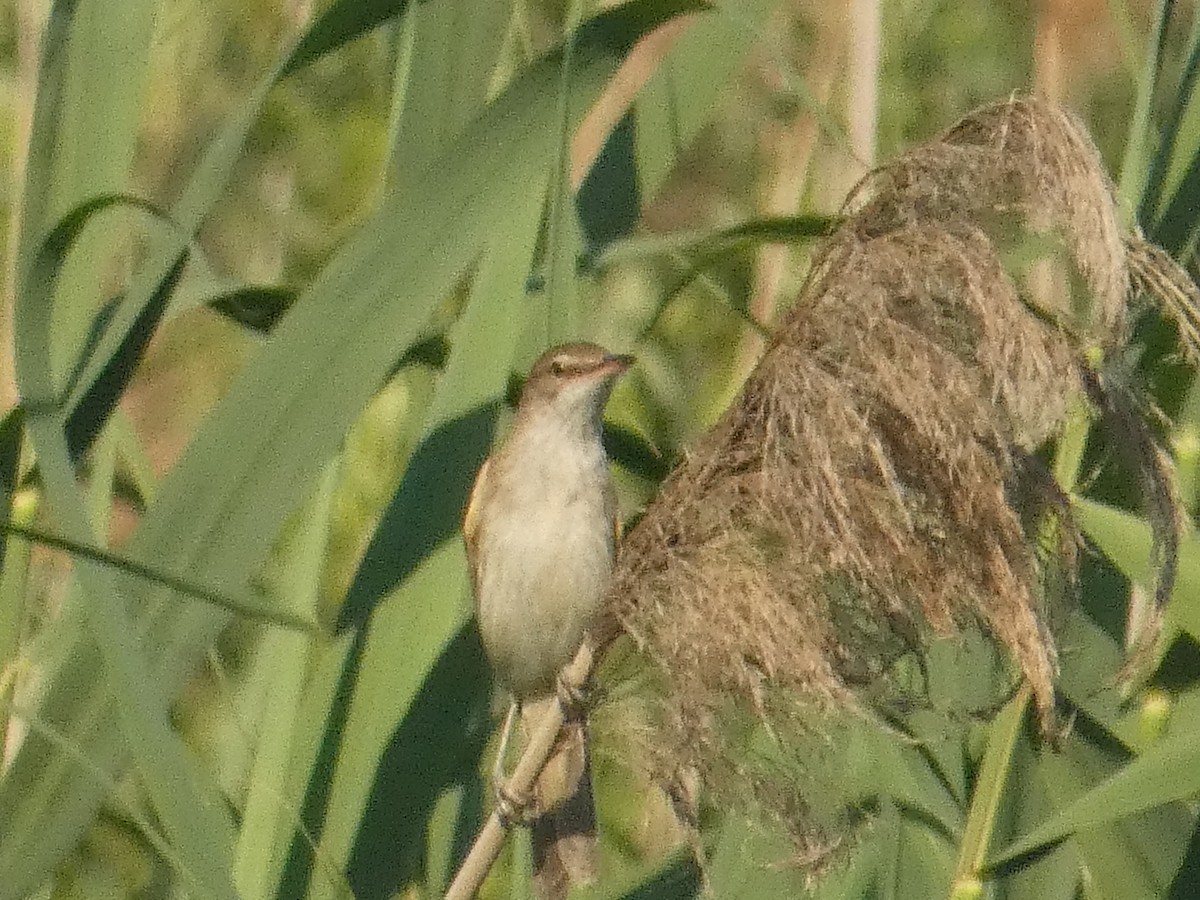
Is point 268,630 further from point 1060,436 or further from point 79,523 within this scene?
point 1060,436

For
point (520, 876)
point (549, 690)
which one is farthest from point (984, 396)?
point (549, 690)

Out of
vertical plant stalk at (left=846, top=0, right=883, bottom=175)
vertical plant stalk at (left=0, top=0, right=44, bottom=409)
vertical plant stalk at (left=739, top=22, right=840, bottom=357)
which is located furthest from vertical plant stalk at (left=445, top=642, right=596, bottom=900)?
vertical plant stalk at (left=0, top=0, right=44, bottom=409)

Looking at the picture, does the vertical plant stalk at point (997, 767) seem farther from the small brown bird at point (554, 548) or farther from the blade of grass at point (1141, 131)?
the small brown bird at point (554, 548)


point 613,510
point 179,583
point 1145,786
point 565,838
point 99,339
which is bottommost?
point 565,838

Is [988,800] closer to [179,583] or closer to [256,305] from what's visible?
[179,583]

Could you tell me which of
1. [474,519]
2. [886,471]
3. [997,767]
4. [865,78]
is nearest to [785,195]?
[865,78]

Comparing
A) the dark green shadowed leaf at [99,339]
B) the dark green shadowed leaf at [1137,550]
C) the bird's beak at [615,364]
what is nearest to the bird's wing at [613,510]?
A: the bird's beak at [615,364]

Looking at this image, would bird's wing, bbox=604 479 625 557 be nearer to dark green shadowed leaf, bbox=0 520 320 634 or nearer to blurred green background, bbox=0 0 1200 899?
blurred green background, bbox=0 0 1200 899

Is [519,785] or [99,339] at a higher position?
[99,339]
